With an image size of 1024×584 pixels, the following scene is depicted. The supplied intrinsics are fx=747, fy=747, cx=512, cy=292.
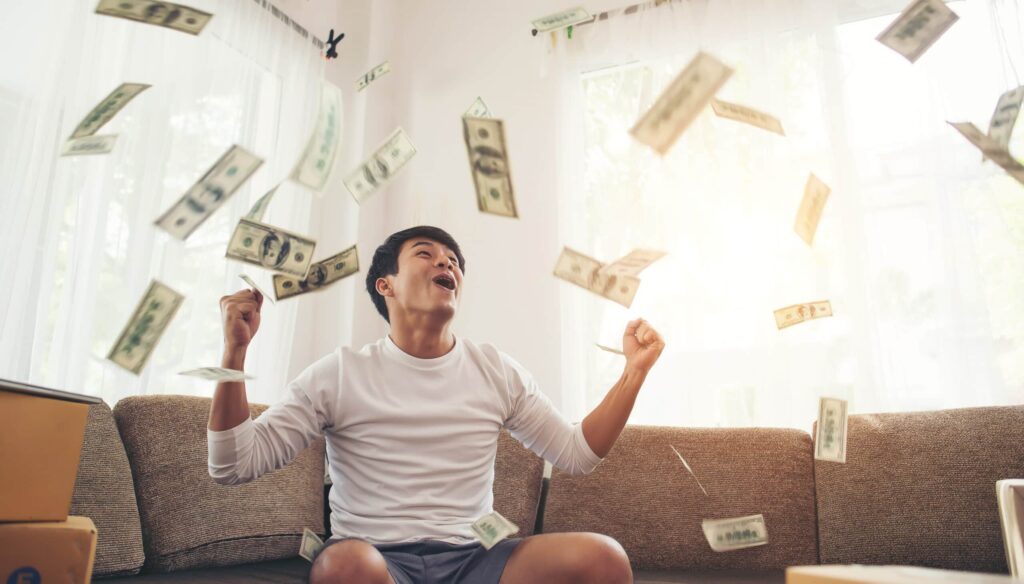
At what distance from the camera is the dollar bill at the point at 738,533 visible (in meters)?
1.95

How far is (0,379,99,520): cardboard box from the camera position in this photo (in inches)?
45.7

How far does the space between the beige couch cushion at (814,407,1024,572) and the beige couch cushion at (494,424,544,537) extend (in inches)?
31.5

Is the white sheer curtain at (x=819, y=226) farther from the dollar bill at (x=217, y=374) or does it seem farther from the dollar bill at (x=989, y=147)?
the dollar bill at (x=217, y=374)

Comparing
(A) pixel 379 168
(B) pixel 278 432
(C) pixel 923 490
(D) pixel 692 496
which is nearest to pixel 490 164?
(A) pixel 379 168

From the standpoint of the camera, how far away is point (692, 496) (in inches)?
82.8

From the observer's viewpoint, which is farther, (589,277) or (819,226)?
(819,226)

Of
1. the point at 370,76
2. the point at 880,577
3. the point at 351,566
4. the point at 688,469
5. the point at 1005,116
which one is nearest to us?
the point at 880,577

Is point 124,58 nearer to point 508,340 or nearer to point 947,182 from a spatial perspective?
point 508,340

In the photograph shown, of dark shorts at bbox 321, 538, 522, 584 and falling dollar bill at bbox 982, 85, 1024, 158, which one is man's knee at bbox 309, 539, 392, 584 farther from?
falling dollar bill at bbox 982, 85, 1024, 158

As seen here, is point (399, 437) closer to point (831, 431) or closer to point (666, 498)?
point (666, 498)

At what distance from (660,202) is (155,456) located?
1895mm

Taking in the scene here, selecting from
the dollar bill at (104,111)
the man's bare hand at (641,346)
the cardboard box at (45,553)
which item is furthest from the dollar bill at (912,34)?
the cardboard box at (45,553)

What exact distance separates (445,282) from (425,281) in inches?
1.9

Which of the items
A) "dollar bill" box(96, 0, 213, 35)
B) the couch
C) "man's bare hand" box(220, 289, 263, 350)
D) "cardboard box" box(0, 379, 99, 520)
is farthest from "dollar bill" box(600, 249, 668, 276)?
"cardboard box" box(0, 379, 99, 520)
